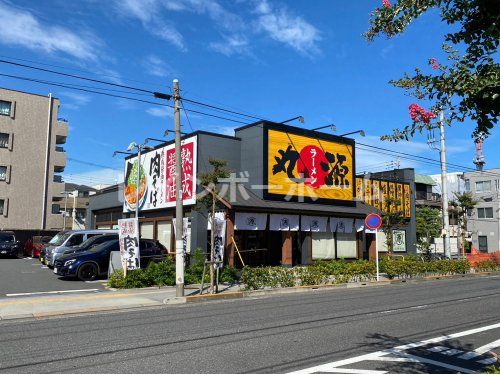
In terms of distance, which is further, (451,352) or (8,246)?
(8,246)

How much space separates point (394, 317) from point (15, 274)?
57.4ft

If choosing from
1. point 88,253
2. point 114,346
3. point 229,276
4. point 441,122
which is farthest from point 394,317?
point 88,253

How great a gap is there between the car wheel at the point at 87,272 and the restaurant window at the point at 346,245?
13.4 metres

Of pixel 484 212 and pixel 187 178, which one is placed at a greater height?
pixel 484 212

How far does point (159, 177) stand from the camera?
24703 mm

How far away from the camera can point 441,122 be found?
4258mm

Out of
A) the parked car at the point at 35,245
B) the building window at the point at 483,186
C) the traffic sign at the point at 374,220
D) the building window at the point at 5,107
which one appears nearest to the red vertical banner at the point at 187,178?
the traffic sign at the point at 374,220

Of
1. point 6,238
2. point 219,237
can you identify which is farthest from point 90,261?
point 6,238

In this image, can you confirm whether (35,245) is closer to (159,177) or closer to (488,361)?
(159,177)

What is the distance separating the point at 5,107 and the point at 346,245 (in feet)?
111

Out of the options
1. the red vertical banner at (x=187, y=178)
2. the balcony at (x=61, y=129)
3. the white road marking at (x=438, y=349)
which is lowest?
the white road marking at (x=438, y=349)

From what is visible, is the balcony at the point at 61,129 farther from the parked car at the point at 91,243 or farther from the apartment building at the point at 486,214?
the apartment building at the point at 486,214

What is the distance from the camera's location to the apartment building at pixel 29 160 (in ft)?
134

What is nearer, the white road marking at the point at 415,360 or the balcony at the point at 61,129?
the white road marking at the point at 415,360
